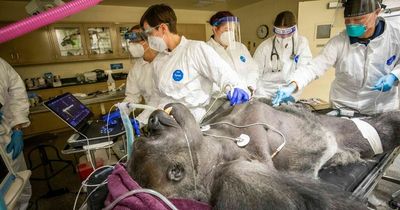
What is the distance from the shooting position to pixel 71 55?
4.85 metres

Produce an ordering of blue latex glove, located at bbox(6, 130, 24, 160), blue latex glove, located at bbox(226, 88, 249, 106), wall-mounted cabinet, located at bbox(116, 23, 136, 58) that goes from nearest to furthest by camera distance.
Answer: blue latex glove, located at bbox(226, 88, 249, 106)
blue latex glove, located at bbox(6, 130, 24, 160)
wall-mounted cabinet, located at bbox(116, 23, 136, 58)

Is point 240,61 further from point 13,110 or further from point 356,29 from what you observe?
point 13,110

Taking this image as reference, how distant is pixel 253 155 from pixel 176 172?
1.06ft

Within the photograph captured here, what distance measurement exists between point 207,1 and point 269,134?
5303mm

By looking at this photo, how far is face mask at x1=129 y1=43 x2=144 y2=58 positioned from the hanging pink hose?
1481 mm

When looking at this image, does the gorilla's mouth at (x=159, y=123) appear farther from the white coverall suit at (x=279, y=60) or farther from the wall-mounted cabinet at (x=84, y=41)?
the wall-mounted cabinet at (x=84, y=41)

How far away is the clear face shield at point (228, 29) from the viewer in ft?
6.66

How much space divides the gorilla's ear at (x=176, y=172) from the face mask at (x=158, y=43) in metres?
1.11

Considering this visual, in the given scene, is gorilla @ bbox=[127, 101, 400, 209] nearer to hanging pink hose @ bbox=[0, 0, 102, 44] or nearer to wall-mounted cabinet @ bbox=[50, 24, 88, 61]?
hanging pink hose @ bbox=[0, 0, 102, 44]

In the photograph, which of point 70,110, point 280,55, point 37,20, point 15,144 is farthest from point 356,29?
point 15,144

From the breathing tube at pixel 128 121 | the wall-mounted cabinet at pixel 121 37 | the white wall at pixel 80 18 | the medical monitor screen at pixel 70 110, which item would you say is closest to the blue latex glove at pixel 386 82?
the breathing tube at pixel 128 121

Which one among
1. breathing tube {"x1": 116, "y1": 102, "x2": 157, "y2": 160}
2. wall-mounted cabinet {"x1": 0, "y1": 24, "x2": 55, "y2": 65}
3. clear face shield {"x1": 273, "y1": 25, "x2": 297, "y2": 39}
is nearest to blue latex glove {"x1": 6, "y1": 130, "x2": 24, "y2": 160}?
breathing tube {"x1": 116, "y1": 102, "x2": 157, "y2": 160}

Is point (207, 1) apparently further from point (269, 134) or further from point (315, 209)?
point (315, 209)

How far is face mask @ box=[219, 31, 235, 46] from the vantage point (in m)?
2.11
